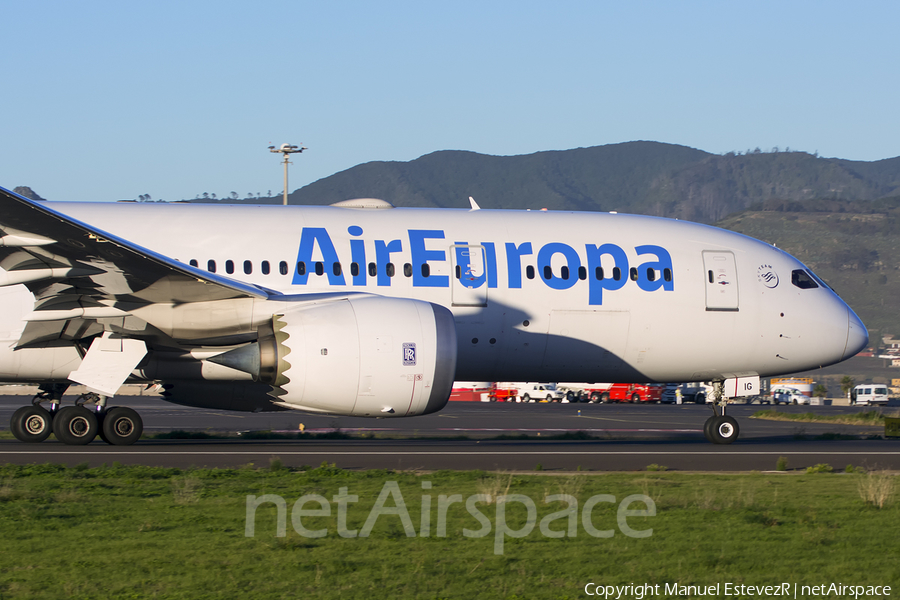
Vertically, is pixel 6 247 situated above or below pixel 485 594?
above

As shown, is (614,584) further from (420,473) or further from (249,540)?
(420,473)

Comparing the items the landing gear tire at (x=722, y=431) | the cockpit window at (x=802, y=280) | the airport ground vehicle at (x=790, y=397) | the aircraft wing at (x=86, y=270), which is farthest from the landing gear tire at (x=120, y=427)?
the airport ground vehicle at (x=790, y=397)

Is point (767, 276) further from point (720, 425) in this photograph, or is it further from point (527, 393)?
point (527, 393)

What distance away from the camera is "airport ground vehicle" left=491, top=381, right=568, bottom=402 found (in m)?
63.2

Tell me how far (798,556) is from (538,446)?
35.3 ft

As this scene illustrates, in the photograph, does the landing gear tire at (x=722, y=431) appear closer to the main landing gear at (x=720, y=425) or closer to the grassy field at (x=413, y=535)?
the main landing gear at (x=720, y=425)

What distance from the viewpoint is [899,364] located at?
153 metres

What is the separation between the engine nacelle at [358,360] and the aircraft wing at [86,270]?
1.19m

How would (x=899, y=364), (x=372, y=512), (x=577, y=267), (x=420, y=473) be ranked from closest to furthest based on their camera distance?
(x=372, y=512) < (x=420, y=473) < (x=577, y=267) < (x=899, y=364)

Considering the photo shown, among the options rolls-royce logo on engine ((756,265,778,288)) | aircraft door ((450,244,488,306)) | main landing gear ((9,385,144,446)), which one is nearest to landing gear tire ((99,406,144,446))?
main landing gear ((9,385,144,446))

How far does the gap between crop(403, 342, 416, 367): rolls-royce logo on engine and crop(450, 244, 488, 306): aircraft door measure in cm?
279

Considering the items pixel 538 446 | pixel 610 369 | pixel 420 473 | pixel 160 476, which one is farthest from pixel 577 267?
pixel 160 476

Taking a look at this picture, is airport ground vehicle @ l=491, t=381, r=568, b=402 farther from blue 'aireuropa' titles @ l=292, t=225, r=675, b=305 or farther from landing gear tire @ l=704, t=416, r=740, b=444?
blue 'aireuropa' titles @ l=292, t=225, r=675, b=305

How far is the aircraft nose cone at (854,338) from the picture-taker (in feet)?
63.5
